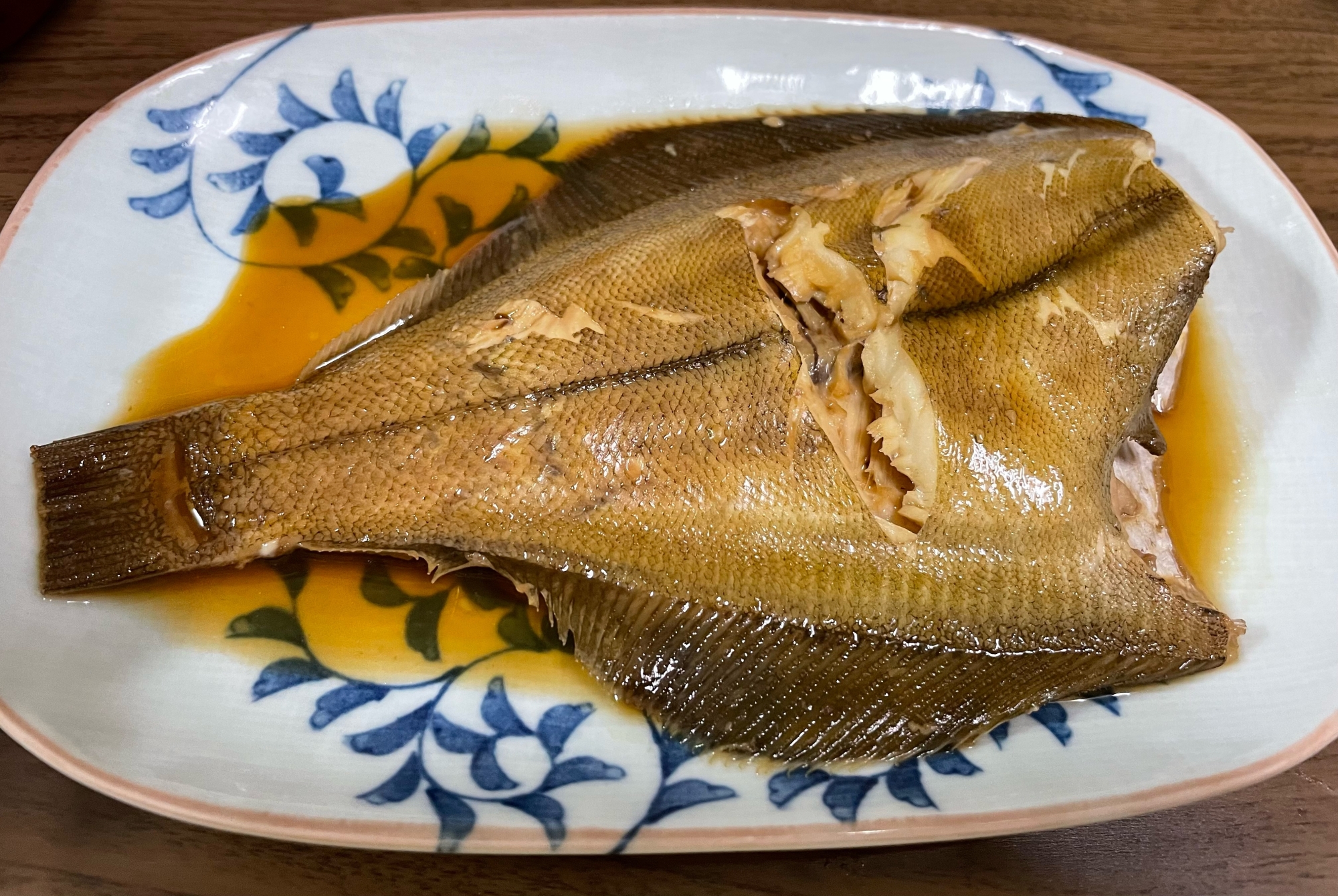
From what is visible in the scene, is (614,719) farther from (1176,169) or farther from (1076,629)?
(1176,169)

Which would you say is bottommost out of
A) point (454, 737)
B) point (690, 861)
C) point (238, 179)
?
point (690, 861)

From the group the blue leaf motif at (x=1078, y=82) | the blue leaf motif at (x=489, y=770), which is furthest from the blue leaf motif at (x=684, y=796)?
the blue leaf motif at (x=1078, y=82)

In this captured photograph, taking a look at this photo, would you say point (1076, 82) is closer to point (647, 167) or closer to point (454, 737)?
point (647, 167)

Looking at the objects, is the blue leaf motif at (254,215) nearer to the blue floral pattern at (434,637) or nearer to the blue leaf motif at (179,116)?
the blue floral pattern at (434,637)

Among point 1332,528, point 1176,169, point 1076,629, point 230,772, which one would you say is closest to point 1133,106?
point 1176,169

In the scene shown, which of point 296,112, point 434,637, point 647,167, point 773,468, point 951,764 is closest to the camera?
point 773,468

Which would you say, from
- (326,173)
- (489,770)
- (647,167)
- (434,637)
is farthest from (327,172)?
(489,770)
